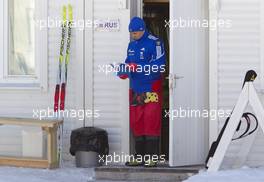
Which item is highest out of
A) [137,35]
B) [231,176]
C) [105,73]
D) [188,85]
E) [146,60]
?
[137,35]

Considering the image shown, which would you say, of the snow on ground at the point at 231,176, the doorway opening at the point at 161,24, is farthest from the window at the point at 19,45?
the snow on ground at the point at 231,176

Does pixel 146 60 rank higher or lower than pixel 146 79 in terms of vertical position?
higher

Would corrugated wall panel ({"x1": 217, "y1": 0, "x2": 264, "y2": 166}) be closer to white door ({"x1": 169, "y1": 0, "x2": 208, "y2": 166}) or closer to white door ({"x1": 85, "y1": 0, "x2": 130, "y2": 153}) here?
white door ({"x1": 169, "y1": 0, "x2": 208, "y2": 166})

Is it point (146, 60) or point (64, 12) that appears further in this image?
point (64, 12)

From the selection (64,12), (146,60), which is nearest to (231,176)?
(146,60)

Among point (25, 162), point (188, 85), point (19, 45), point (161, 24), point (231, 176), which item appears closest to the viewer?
point (231, 176)

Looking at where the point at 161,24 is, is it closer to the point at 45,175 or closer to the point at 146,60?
the point at 146,60

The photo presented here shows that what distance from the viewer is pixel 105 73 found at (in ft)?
30.5

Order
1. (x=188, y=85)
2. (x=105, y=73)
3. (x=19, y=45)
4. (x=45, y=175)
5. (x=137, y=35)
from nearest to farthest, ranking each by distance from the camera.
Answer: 1. (x=45, y=175)
2. (x=137, y=35)
3. (x=188, y=85)
4. (x=105, y=73)
5. (x=19, y=45)

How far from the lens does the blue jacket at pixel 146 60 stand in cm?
880

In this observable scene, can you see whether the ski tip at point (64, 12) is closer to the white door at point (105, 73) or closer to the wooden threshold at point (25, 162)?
the white door at point (105, 73)

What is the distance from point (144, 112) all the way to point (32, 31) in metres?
2.07

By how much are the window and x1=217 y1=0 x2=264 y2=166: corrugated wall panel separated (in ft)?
8.36

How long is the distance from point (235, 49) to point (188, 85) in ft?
2.59
